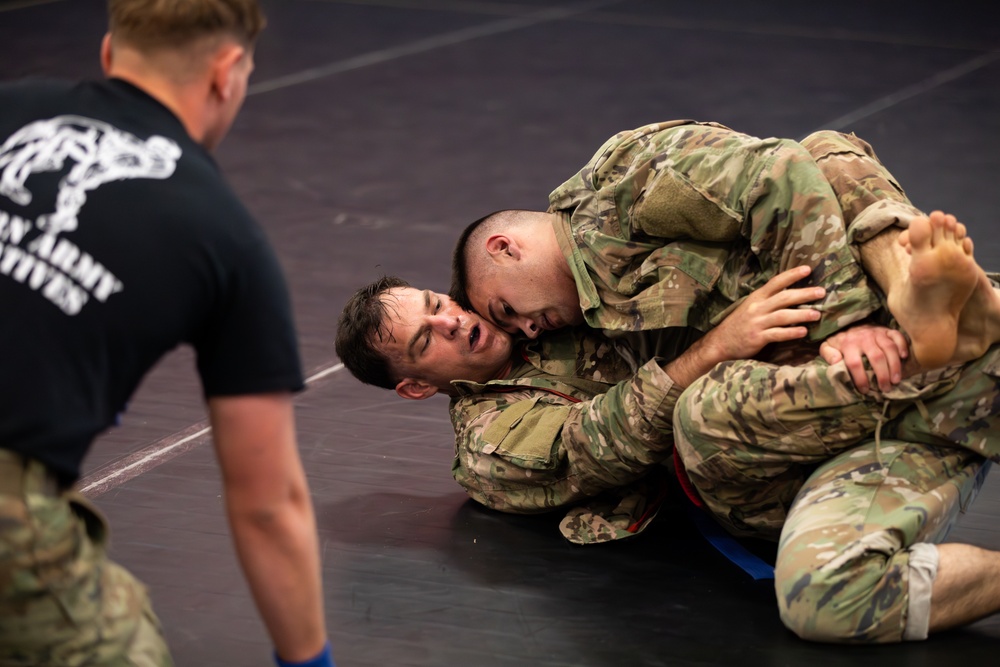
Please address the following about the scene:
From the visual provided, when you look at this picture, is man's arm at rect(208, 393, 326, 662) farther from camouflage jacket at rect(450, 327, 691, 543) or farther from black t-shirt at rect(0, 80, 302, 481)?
camouflage jacket at rect(450, 327, 691, 543)

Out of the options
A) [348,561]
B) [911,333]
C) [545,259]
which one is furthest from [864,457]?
[348,561]

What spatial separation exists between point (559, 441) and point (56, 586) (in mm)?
1273

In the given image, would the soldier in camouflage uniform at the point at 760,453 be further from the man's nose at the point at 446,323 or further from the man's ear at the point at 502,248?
the man's ear at the point at 502,248

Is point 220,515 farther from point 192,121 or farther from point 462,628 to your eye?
point 192,121

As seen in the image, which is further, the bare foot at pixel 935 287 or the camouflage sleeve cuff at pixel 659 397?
the camouflage sleeve cuff at pixel 659 397

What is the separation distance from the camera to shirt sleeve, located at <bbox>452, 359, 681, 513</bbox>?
Answer: 2580 mm

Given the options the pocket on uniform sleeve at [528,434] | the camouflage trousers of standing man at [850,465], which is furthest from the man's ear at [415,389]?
the camouflage trousers of standing man at [850,465]

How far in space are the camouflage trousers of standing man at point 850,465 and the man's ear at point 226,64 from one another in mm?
1158

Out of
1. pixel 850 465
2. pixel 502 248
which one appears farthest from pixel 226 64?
pixel 850 465

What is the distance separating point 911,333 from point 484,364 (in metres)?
0.99

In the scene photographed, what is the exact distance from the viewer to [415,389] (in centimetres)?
302

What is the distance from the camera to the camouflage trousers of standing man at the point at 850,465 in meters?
2.26

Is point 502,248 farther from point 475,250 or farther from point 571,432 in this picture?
point 571,432

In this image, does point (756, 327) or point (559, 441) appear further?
point (559, 441)
